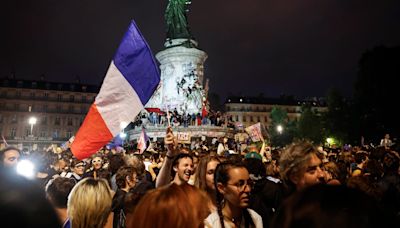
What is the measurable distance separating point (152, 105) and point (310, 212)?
43621 millimetres

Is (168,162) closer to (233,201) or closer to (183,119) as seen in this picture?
(233,201)

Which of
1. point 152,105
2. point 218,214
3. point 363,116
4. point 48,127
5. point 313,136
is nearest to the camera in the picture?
point 218,214

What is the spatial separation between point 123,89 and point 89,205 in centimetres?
348

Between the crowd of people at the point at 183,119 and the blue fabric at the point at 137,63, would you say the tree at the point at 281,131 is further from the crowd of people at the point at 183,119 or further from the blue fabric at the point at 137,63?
the blue fabric at the point at 137,63

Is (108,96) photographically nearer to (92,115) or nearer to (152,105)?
(92,115)

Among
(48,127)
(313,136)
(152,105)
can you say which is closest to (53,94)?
(48,127)

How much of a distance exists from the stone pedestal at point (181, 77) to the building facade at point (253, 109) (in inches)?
1956

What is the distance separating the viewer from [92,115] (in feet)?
21.9

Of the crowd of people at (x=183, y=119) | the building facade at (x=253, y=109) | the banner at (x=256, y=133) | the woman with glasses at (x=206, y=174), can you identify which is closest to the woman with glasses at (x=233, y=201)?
the woman with glasses at (x=206, y=174)

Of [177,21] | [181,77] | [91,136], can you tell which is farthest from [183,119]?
[91,136]

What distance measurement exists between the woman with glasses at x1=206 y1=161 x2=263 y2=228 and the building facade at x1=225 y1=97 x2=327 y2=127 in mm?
87447

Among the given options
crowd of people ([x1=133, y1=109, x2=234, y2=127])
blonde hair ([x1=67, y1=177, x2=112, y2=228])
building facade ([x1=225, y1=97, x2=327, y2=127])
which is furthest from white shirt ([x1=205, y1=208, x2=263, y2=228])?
building facade ([x1=225, y1=97, x2=327, y2=127])

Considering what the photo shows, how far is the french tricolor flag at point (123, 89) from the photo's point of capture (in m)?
6.66

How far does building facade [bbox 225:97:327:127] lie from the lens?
94375 millimetres
